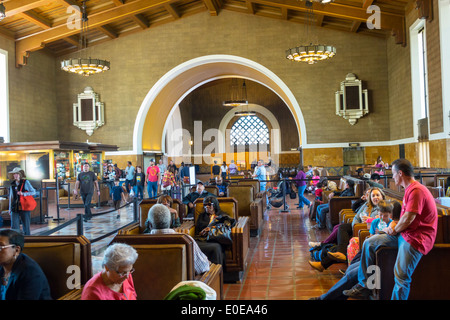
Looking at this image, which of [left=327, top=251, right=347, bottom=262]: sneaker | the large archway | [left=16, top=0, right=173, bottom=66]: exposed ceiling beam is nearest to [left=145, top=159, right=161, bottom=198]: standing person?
the large archway

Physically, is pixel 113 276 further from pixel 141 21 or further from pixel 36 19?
pixel 141 21

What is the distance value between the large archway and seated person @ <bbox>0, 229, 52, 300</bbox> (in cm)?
1470

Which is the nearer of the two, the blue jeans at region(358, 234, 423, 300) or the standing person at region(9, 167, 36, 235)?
the blue jeans at region(358, 234, 423, 300)

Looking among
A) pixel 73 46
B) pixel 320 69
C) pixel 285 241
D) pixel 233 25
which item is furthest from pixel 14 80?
pixel 285 241

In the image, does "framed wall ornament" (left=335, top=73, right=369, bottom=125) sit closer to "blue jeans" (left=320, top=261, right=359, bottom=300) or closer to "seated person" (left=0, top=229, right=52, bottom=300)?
"blue jeans" (left=320, top=261, right=359, bottom=300)

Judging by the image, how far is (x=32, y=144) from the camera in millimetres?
12664

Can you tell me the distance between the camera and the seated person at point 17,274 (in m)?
2.31

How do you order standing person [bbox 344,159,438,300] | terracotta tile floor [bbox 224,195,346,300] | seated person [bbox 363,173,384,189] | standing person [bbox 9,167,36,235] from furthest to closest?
standing person [bbox 9,167,36,235] → seated person [bbox 363,173,384,189] → terracotta tile floor [bbox 224,195,346,300] → standing person [bbox 344,159,438,300]

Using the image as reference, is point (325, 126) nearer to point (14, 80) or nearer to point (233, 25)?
point (233, 25)

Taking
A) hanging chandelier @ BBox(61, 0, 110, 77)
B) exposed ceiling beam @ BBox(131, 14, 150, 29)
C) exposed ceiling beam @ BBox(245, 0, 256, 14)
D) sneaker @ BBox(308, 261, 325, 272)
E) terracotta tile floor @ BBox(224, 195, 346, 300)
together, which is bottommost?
terracotta tile floor @ BBox(224, 195, 346, 300)

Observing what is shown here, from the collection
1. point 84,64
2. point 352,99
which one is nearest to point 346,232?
point 84,64

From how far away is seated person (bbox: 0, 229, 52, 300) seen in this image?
2.31 metres

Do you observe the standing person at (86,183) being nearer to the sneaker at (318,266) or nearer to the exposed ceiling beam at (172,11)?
the sneaker at (318,266)

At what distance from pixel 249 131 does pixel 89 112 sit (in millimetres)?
13853
